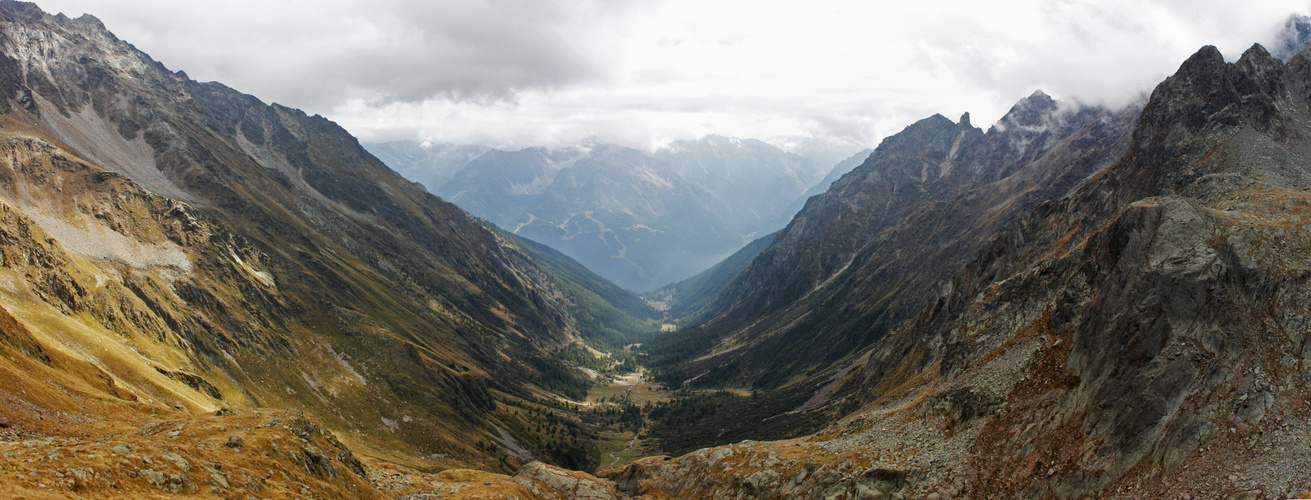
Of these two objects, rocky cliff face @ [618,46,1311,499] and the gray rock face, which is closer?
rocky cliff face @ [618,46,1311,499]

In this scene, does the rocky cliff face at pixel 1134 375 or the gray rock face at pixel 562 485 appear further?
the gray rock face at pixel 562 485

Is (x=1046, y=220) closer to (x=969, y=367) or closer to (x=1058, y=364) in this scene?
→ (x=969, y=367)

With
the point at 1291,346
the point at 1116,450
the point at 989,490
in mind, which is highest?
the point at 1291,346

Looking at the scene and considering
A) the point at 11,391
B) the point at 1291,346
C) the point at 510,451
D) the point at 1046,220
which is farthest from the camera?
the point at 510,451

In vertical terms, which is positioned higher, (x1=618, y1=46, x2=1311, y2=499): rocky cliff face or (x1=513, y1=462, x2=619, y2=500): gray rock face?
(x1=618, y1=46, x2=1311, y2=499): rocky cliff face

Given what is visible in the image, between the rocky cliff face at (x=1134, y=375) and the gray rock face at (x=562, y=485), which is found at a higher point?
the rocky cliff face at (x=1134, y=375)

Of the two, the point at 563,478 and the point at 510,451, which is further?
the point at 510,451

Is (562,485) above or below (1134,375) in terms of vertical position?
below

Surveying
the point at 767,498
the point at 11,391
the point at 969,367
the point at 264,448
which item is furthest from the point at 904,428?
the point at 11,391

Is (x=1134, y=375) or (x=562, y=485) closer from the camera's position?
(x=1134, y=375)

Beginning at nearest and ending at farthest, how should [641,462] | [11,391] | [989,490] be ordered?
[989,490]
[11,391]
[641,462]

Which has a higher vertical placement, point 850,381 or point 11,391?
point 11,391
